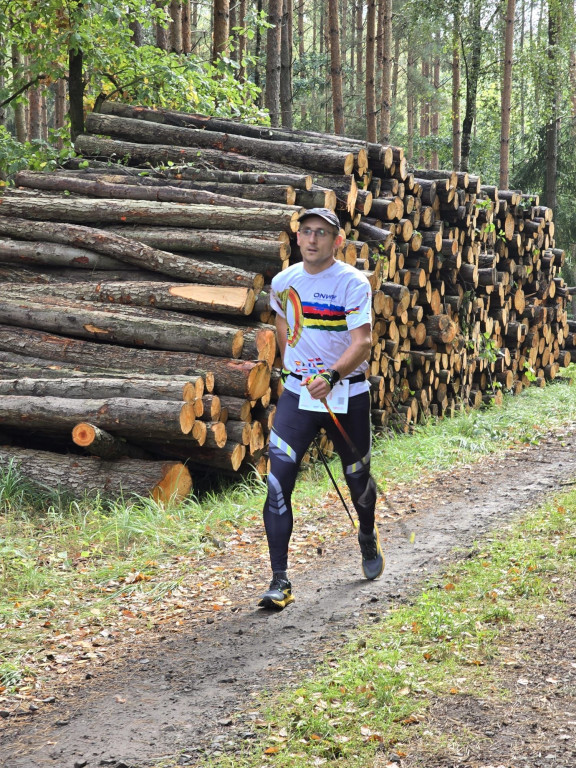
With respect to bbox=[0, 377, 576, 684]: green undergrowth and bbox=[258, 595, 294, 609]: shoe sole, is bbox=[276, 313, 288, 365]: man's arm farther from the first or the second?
bbox=[0, 377, 576, 684]: green undergrowth

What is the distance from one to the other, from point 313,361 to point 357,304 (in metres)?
→ 0.43

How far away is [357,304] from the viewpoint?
16.4ft

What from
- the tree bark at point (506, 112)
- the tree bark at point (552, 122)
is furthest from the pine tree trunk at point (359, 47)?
Answer: the tree bark at point (506, 112)

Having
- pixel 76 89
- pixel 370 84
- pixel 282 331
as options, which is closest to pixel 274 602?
pixel 282 331

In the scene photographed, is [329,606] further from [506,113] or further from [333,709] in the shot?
[506,113]

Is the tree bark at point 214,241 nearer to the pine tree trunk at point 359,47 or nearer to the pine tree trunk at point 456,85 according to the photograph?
Result: the pine tree trunk at point 456,85

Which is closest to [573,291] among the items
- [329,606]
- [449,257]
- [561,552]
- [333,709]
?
[449,257]

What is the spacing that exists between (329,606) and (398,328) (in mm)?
6385

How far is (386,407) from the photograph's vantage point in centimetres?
1096

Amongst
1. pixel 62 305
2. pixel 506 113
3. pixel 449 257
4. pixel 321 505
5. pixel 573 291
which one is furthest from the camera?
pixel 506 113

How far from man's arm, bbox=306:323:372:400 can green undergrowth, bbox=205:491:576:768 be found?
132cm

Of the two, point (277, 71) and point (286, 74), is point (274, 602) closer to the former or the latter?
point (277, 71)

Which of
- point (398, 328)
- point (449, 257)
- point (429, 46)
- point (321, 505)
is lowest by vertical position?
point (321, 505)

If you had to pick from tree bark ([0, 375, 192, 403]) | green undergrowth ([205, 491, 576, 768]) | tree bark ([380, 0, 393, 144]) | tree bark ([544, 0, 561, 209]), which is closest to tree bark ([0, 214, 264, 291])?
tree bark ([0, 375, 192, 403])
